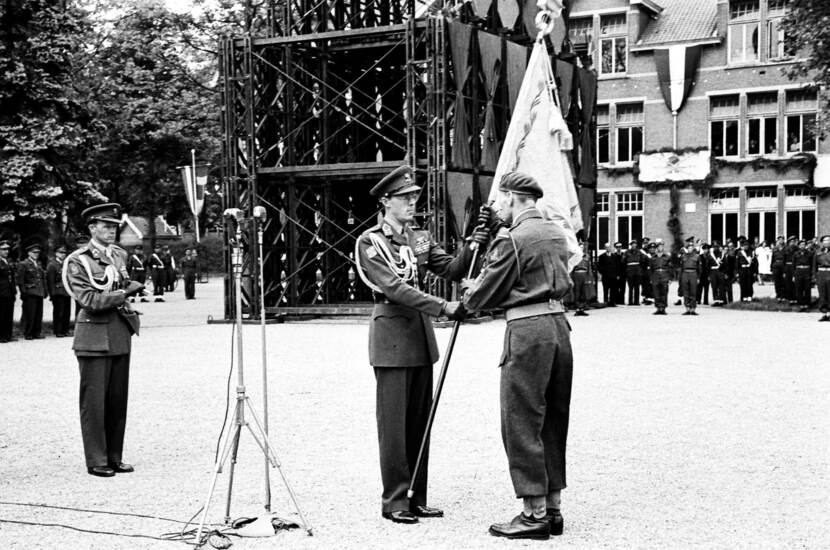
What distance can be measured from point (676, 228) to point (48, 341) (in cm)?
2903

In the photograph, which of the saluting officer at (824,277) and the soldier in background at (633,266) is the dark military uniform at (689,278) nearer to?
the saluting officer at (824,277)

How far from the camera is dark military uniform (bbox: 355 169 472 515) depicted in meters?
6.80

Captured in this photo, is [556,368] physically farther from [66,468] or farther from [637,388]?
[637,388]

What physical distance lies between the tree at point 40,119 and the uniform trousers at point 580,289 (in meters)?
10.9

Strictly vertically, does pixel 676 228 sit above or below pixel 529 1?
below

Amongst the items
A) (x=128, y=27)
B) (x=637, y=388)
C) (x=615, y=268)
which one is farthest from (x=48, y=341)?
(x=128, y=27)

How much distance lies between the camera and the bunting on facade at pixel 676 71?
4416cm

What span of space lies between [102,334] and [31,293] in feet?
44.5

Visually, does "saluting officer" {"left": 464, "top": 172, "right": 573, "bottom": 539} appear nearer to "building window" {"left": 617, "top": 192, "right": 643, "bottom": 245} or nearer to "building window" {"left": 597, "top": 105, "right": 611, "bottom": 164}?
"building window" {"left": 617, "top": 192, "right": 643, "bottom": 245}

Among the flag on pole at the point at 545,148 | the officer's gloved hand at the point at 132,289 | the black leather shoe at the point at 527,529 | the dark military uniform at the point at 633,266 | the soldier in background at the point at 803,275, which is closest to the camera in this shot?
the black leather shoe at the point at 527,529

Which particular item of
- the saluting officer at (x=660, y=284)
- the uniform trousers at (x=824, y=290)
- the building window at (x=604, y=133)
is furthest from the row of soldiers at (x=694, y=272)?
the building window at (x=604, y=133)

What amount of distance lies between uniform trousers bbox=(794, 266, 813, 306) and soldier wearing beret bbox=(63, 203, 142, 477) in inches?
816

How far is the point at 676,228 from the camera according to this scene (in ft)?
145

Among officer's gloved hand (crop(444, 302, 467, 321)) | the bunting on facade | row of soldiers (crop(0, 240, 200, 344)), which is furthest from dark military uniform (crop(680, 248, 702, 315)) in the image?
the bunting on facade
